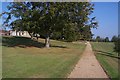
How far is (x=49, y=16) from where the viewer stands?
37125mm

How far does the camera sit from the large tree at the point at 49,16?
3700cm

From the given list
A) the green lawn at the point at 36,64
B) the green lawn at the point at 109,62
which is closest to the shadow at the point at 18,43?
the green lawn at the point at 109,62

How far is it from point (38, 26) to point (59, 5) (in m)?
4.88

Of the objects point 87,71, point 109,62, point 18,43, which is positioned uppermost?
point 18,43

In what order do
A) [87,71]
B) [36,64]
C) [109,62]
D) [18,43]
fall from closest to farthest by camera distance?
[87,71], [36,64], [109,62], [18,43]

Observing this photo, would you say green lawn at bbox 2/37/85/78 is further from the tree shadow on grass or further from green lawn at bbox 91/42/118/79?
the tree shadow on grass

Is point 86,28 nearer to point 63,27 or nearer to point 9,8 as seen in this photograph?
point 63,27

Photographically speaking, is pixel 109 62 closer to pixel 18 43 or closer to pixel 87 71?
pixel 87 71

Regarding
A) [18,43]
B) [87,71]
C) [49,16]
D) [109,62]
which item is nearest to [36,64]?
[87,71]

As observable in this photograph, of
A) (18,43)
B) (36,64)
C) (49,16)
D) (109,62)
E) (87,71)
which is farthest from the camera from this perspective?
(18,43)

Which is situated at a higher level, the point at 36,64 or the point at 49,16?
the point at 49,16

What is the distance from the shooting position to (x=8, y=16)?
4147 centimetres

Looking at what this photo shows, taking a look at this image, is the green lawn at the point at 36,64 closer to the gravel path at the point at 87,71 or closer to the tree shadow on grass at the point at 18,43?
the gravel path at the point at 87,71

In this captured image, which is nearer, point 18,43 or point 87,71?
point 87,71
